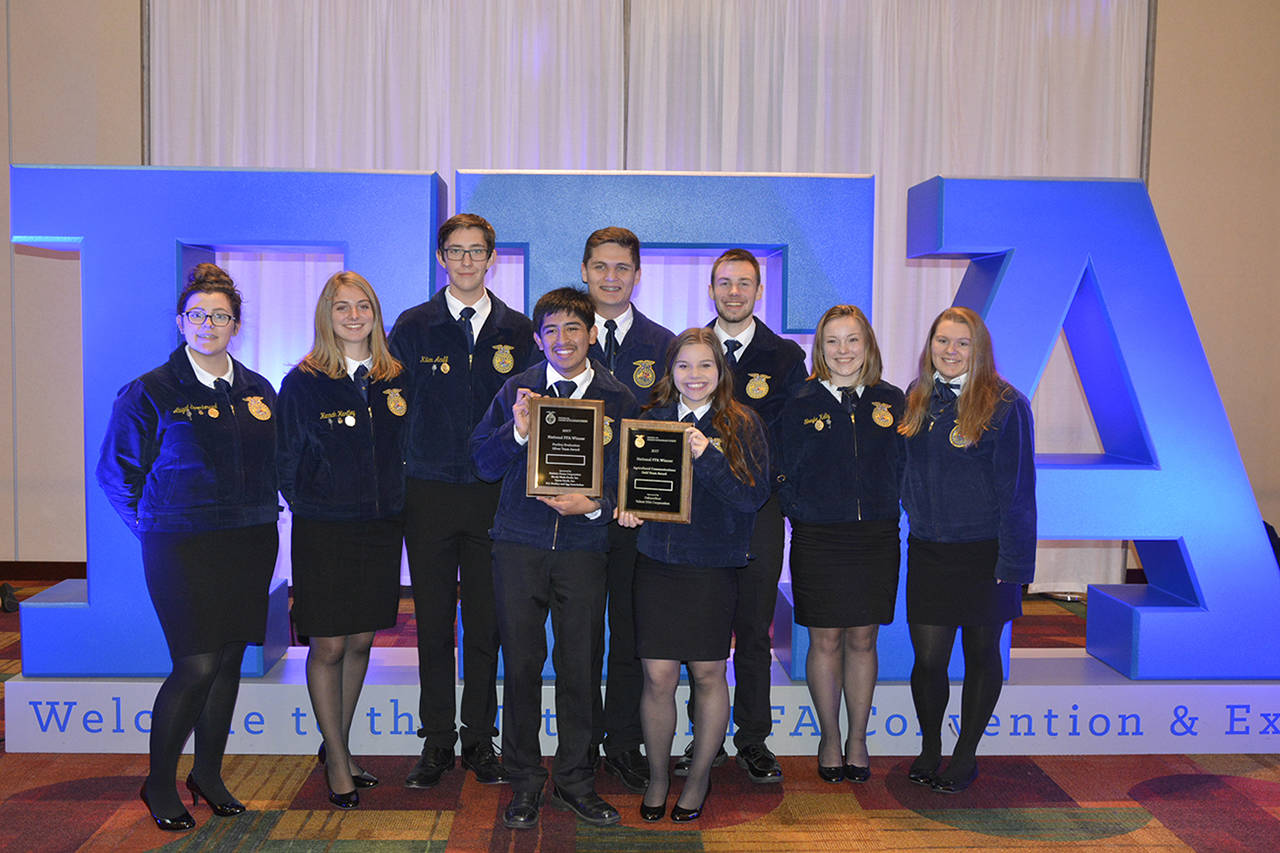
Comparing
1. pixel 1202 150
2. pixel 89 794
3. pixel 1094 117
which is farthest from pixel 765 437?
pixel 1202 150

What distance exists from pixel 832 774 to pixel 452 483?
1777 millimetres

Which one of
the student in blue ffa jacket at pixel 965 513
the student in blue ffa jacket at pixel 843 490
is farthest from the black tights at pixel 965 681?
the student in blue ffa jacket at pixel 843 490

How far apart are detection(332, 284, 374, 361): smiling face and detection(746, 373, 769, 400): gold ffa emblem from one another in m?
1.34

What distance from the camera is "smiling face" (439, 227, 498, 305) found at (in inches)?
138

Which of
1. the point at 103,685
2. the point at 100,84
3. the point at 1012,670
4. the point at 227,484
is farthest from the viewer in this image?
the point at 100,84

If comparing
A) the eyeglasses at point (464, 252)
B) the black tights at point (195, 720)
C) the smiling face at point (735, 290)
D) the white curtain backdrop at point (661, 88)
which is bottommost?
the black tights at point (195, 720)

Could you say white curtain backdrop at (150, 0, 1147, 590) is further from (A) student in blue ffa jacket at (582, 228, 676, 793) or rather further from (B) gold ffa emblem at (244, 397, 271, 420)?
(B) gold ffa emblem at (244, 397, 271, 420)

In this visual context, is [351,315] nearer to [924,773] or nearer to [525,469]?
[525,469]

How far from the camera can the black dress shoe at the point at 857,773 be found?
146 inches

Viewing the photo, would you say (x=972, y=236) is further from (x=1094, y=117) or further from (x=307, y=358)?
(x=1094, y=117)

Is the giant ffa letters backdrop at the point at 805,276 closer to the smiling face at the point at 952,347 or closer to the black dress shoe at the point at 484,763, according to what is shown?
the smiling face at the point at 952,347

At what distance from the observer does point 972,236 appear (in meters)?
4.05

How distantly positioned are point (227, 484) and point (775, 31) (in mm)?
5080

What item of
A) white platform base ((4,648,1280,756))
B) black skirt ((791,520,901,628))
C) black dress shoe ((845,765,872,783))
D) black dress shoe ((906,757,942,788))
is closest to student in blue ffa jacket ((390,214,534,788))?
white platform base ((4,648,1280,756))
